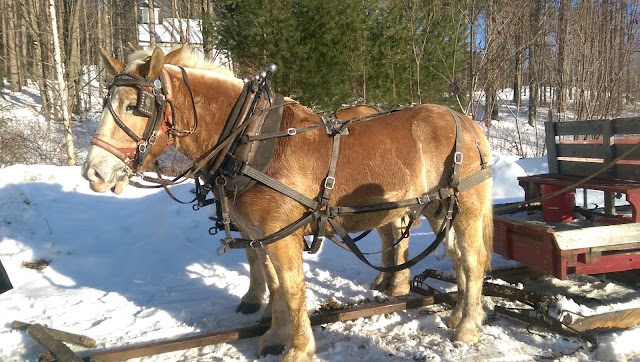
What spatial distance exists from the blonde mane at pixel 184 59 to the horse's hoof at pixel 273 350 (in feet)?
6.61

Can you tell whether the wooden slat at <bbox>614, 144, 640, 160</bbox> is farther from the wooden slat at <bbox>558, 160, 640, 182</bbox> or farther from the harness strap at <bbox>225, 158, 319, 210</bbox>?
the harness strap at <bbox>225, 158, 319, 210</bbox>

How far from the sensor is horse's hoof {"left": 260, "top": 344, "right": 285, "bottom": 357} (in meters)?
3.32

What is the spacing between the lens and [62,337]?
341cm

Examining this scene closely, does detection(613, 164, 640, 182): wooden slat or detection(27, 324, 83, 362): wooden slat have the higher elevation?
detection(613, 164, 640, 182): wooden slat

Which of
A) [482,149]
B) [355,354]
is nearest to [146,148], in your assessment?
[355,354]

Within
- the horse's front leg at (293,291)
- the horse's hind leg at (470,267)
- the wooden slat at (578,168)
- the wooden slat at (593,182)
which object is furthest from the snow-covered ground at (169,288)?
the wooden slat at (578,168)

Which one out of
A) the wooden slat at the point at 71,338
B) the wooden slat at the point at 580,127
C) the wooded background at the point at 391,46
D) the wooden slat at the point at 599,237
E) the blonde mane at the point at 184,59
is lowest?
the wooden slat at the point at 71,338

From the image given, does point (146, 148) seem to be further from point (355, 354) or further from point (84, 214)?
point (84, 214)

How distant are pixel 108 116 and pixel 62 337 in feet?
6.12

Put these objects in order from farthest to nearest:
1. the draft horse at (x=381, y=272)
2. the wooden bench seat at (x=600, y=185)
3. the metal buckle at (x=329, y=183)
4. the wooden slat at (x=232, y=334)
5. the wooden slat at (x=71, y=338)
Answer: the draft horse at (x=381, y=272)
the wooden bench seat at (x=600, y=185)
the wooden slat at (x=71, y=338)
the wooden slat at (x=232, y=334)
the metal buckle at (x=329, y=183)

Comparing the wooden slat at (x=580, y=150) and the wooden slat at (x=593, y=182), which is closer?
the wooden slat at (x=593, y=182)

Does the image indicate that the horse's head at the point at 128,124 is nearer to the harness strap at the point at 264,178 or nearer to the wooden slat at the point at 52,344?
the harness strap at the point at 264,178

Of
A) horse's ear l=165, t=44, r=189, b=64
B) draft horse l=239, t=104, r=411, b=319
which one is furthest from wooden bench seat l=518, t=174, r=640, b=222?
horse's ear l=165, t=44, r=189, b=64

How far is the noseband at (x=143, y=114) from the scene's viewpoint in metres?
2.64
